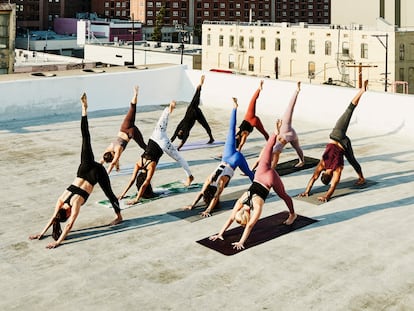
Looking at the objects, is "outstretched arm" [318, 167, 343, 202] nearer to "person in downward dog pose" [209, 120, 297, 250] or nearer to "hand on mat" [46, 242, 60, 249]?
"person in downward dog pose" [209, 120, 297, 250]

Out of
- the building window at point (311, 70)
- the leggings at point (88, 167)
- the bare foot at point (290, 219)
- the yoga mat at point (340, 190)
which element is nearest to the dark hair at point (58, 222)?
the leggings at point (88, 167)

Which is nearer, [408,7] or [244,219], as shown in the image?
[244,219]

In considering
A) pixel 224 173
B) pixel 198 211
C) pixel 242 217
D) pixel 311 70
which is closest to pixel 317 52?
pixel 311 70

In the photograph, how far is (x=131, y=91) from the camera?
945 inches

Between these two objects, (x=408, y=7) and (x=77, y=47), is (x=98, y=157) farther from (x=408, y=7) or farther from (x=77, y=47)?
(x=77, y=47)

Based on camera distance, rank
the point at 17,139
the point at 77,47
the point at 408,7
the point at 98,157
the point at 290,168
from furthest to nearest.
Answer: the point at 77,47 < the point at 408,7 < the point at 17,139 < the point at 98,157 < the point at 290,168

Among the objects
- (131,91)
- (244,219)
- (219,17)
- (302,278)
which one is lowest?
(302,278)

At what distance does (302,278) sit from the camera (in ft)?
27.8

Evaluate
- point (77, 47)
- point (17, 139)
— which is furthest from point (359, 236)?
point (77, 47)

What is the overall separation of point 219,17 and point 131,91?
11197cm

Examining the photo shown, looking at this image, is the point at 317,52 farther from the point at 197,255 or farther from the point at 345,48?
the point at 197,255

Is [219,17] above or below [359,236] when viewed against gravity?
above

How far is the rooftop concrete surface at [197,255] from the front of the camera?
7.88 metres

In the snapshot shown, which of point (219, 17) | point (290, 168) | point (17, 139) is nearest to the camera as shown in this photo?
point (290, 168)
